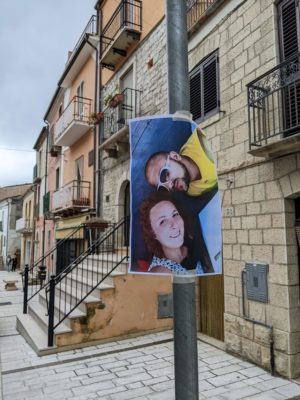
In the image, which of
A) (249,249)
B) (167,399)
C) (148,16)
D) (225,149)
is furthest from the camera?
(148,16)

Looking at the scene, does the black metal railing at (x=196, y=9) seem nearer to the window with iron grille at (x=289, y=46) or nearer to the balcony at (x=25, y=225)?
the window with iron grille at (x=289, y=46)

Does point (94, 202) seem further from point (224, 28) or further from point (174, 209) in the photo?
point (174, 209)

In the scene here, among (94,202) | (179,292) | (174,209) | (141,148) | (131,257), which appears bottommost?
(179,292)

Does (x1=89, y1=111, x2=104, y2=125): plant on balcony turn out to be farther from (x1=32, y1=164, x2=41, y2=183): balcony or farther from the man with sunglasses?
(x1=32, y1=164, x2=41, y2=183): balcony

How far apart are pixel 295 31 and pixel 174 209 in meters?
4.34

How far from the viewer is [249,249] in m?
5.57

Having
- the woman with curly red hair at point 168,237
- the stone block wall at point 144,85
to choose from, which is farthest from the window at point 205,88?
the woman with curly red hair at point 168,237

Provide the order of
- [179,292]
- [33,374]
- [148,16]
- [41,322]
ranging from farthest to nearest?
1. [148,16]
2. [41,322]
3. [33,374]
4. [179,292]

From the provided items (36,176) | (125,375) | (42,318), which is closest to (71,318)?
(42,318)

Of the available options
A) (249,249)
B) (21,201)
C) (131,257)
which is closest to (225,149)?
Answer: (249,249)

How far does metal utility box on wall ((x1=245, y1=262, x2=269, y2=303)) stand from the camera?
5168 millimetres

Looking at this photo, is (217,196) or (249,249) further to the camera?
(249,249)

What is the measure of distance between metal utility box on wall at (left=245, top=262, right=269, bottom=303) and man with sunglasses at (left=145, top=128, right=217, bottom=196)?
11.5ft

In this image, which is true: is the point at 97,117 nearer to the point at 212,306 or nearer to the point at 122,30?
the point at 122,30
